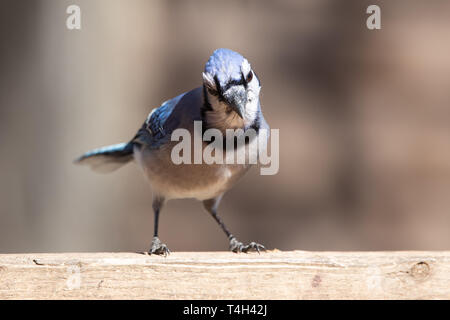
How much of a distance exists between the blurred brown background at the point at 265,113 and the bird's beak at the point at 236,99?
196 centimetres

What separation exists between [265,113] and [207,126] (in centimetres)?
188

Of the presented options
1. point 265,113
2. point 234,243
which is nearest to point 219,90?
point 234,243

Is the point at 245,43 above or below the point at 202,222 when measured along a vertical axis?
above

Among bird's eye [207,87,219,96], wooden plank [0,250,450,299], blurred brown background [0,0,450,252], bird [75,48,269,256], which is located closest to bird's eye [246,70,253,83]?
bird [75,48,269,256]

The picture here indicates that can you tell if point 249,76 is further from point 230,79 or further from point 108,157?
point 108,157

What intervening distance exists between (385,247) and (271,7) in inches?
60.1

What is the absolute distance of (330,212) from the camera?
15.0ft

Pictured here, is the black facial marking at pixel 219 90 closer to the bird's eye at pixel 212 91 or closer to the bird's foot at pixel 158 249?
the bird's eye at pixel 212 91

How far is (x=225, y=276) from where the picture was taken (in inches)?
83.0

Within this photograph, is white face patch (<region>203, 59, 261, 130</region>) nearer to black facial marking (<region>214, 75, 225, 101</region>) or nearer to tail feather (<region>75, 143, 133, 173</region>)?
black facial marking (<region>214, 75, 225, 101</region>)

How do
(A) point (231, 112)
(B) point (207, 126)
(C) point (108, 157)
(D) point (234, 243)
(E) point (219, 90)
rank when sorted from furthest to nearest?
(C) point (108, 157), (D) point (234, 243), (B) point (207, 126), (A) point (231, 112), (E) point (219, 90)
